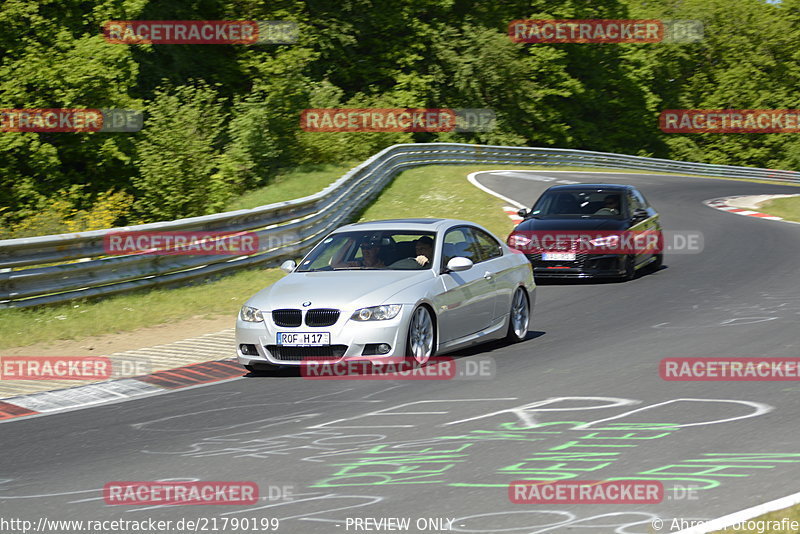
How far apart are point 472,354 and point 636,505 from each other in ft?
19.5

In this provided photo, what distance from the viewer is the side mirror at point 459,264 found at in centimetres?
1127

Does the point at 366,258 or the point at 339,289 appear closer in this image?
the point at 339,289

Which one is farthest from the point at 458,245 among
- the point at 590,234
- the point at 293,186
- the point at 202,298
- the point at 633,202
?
the point at 293,186

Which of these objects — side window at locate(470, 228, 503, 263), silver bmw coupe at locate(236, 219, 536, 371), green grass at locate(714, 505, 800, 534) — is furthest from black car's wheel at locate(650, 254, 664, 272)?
green grass at locate(714, 505, 800, 534)

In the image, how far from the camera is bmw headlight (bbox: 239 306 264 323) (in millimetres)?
10617

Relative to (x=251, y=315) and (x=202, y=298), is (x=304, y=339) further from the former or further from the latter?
(x=202, y=298)

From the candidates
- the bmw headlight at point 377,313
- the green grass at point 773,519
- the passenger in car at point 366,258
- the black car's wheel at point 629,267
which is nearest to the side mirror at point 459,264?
the passenger in car at point 366,258

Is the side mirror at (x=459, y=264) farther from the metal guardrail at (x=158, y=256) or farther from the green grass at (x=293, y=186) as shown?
the green grass at (x=293, y=186)

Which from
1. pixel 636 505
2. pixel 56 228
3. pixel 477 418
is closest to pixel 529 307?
pixel 477 418

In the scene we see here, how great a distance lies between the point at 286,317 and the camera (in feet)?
34.4

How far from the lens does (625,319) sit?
45.6 ft

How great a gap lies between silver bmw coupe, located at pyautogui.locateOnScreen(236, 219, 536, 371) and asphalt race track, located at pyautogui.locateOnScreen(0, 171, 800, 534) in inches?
12.9

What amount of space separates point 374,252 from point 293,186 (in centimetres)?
1705

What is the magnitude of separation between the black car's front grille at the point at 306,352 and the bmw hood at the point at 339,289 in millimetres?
387
